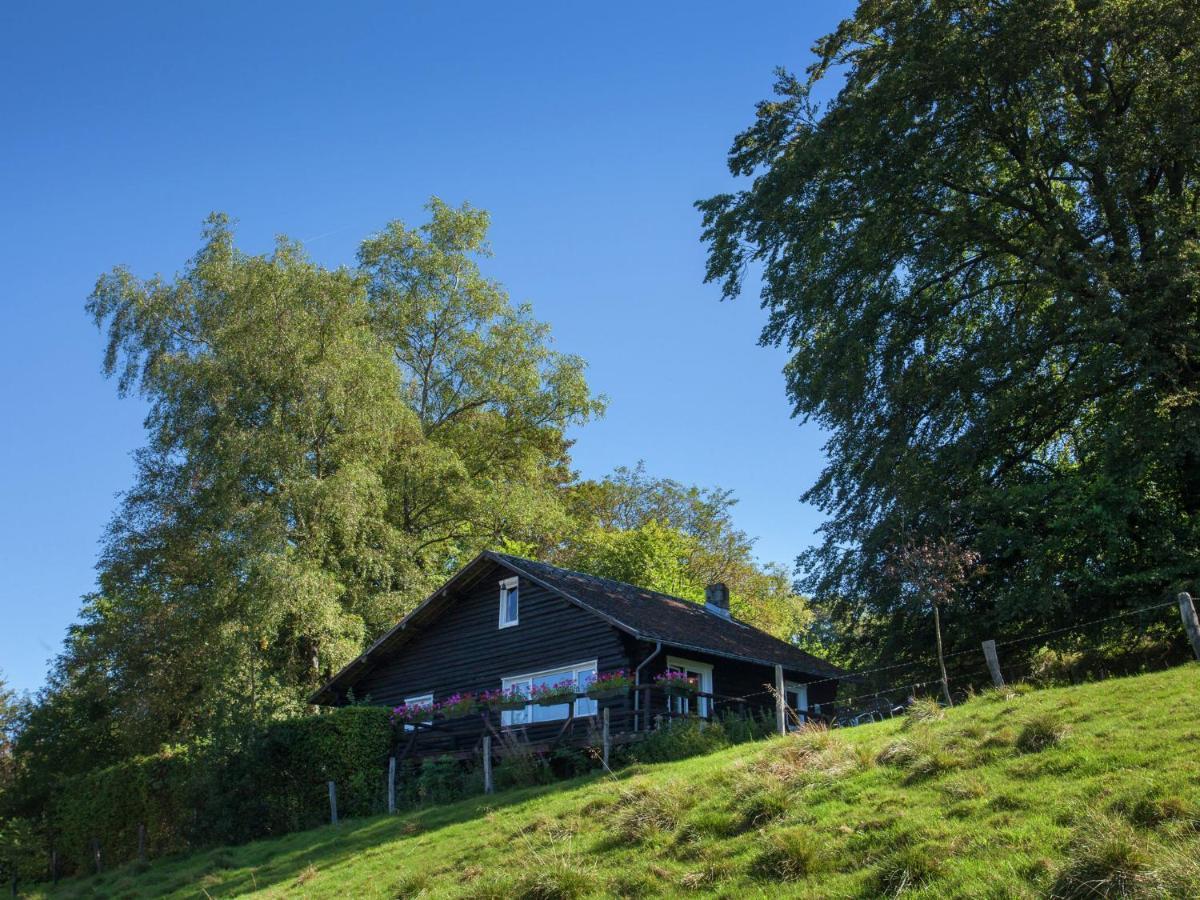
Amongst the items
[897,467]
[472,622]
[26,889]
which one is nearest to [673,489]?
[472,622]

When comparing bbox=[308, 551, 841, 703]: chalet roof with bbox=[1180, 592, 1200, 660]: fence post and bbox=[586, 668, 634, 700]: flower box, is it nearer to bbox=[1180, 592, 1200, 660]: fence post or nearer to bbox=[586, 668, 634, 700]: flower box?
bbox=[586, 668, 634, 700]: flower box

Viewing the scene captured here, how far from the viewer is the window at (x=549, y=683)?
2342 centimetres

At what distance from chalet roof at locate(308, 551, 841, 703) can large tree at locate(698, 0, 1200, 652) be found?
3049 millimetres

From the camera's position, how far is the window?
76.8 feet

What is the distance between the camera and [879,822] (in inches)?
→ 405

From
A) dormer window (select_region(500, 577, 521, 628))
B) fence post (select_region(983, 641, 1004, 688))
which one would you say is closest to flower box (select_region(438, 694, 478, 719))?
dormer window (select_region(500, 577, 521, 628))

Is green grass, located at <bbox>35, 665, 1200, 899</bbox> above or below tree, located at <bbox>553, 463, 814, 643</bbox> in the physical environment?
below

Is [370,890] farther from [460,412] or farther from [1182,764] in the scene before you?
[460,412]

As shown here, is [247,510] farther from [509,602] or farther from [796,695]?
[796,695]

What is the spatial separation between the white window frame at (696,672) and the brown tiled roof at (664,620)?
0.67m

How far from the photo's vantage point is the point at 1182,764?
9672 millimetres

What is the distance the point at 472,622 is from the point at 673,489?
2611cm

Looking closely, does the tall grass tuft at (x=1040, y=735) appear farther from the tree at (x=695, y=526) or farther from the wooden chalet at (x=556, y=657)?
the tree at (x=695, y=526)

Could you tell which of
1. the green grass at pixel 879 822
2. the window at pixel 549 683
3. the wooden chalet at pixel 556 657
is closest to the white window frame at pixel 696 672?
the wooden chalet at pixel 556 657
